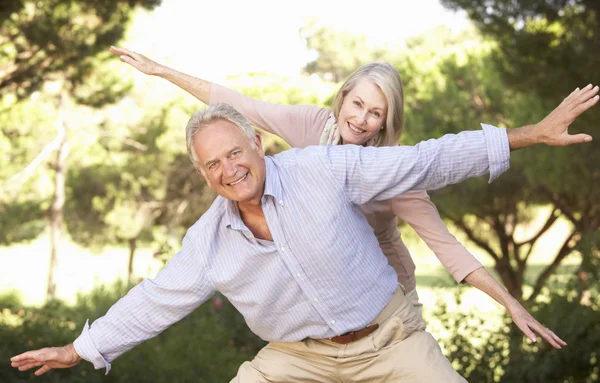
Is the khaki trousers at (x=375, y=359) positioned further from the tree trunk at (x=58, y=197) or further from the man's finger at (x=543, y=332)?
the tree trunk at (x=58, y=197)

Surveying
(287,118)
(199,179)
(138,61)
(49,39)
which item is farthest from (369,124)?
(199,179)

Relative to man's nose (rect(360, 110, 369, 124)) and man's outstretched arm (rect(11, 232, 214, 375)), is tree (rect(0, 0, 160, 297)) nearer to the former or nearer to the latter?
man's nose (rect(360, 110, 369, 124))

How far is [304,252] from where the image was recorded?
2.73 metres

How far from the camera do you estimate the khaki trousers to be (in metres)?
2.89

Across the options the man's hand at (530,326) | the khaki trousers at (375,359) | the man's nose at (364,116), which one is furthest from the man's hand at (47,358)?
the man's hand at (530,326)

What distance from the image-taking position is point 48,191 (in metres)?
21.4

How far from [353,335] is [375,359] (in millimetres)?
123

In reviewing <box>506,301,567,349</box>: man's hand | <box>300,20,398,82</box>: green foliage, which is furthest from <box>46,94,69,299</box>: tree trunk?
<box>506,301,567,349</box>: man's hand

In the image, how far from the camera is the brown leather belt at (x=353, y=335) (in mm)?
2881

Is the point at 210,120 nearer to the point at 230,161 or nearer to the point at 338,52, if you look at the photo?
the point at 230,161

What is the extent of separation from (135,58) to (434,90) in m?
10.2

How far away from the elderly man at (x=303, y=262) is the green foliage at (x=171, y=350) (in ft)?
7.68

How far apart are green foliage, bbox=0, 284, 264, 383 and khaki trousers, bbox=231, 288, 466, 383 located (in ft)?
7.93

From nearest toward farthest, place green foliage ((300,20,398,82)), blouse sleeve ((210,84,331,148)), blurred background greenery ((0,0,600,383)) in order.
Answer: blouse sleeve ((210,84,331,148)) < blurred background greenery ((0,0,600,383)) < green foliage ((300,20,398,82))
